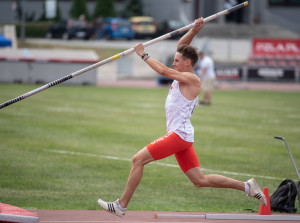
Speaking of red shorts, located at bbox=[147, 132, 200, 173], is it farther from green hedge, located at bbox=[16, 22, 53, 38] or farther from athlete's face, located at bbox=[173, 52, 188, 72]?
green hedge, located at bbox=[16, 22, 53, 38]

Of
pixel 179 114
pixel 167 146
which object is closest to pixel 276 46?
pixel 179 114

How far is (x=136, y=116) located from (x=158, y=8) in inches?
1772

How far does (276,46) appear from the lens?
38656 mm

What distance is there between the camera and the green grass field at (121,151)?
30.0 ft

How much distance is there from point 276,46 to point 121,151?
27.7m

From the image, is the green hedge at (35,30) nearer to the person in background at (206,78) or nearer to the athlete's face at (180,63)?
the person in background at (206,78)

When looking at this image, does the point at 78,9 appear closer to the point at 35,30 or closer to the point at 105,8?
the point at 105,8

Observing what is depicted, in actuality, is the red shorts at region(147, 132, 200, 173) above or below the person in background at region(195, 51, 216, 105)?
above

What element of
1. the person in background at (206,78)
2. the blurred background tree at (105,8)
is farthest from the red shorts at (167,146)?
the blurred background tree at (105,8)

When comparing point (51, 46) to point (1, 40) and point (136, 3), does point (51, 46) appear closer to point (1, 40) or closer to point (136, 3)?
point (136, 3)

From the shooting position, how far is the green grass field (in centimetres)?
914

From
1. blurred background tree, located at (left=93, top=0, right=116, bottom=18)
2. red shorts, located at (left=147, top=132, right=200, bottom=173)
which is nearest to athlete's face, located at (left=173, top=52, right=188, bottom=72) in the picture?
red shorts, located at (left=147, top=132, right=200, bottom=173)

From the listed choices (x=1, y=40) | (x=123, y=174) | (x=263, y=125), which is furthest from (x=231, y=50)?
(x=123, y=174)

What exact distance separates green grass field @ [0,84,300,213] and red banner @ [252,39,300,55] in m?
14.8
